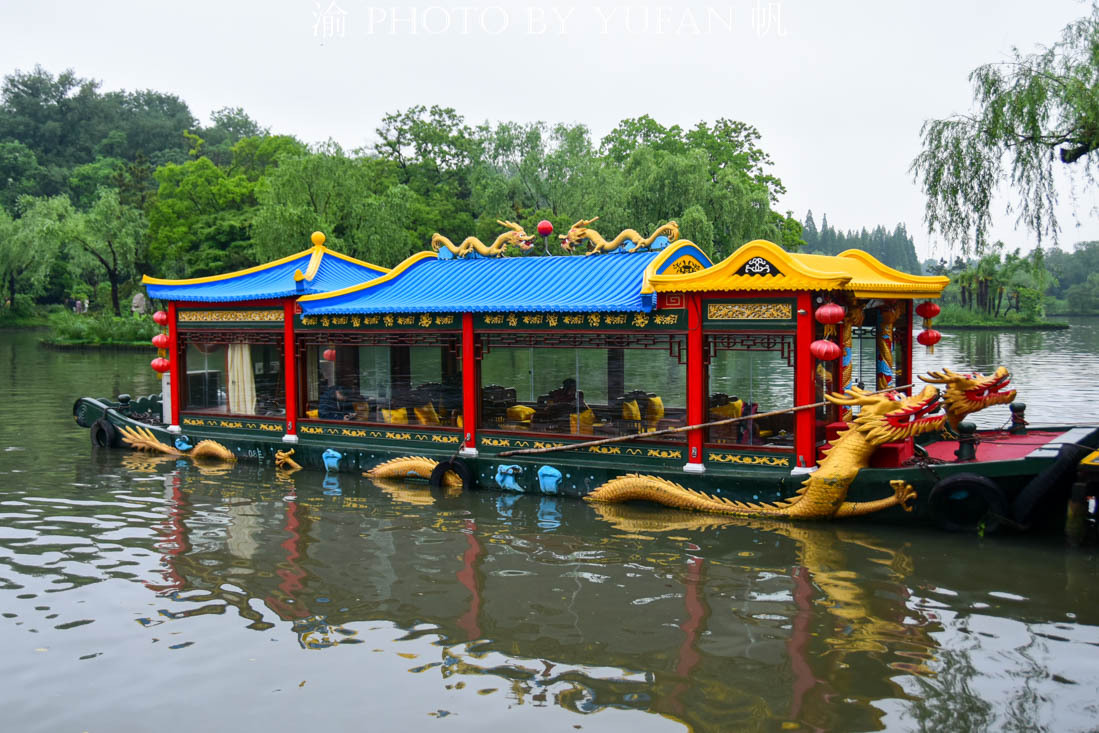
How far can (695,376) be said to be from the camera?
36.2 feet

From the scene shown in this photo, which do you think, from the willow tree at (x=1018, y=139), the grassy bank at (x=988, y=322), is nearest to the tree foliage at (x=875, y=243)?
the grassy bank at (x=988, y=322)

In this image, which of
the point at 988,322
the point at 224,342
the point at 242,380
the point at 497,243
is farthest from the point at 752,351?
the point at 988,322

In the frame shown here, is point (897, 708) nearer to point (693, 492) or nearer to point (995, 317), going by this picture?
point (693, 492)

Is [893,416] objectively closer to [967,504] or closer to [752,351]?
[967,504]

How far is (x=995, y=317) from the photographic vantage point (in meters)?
52.2

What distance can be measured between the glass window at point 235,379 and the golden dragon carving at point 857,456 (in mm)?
7363

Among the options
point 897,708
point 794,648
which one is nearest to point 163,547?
point 794,648

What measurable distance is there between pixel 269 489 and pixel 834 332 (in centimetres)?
750

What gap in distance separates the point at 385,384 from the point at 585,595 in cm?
605

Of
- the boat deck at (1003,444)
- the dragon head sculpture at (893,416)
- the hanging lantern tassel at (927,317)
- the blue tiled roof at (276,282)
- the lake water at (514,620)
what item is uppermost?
the blue tiled roof at (276,282)

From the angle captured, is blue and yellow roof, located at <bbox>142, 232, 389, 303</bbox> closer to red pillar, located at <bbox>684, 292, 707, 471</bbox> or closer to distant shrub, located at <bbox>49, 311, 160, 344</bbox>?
red pillar, located at <bbox>684, 292, 707, 471</bbox>

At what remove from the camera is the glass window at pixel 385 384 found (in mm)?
13156

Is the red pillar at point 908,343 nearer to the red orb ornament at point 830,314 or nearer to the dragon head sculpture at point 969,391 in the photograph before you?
the dragon head sculpture at point 969,391

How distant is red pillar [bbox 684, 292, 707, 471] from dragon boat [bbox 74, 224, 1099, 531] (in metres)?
0.02
